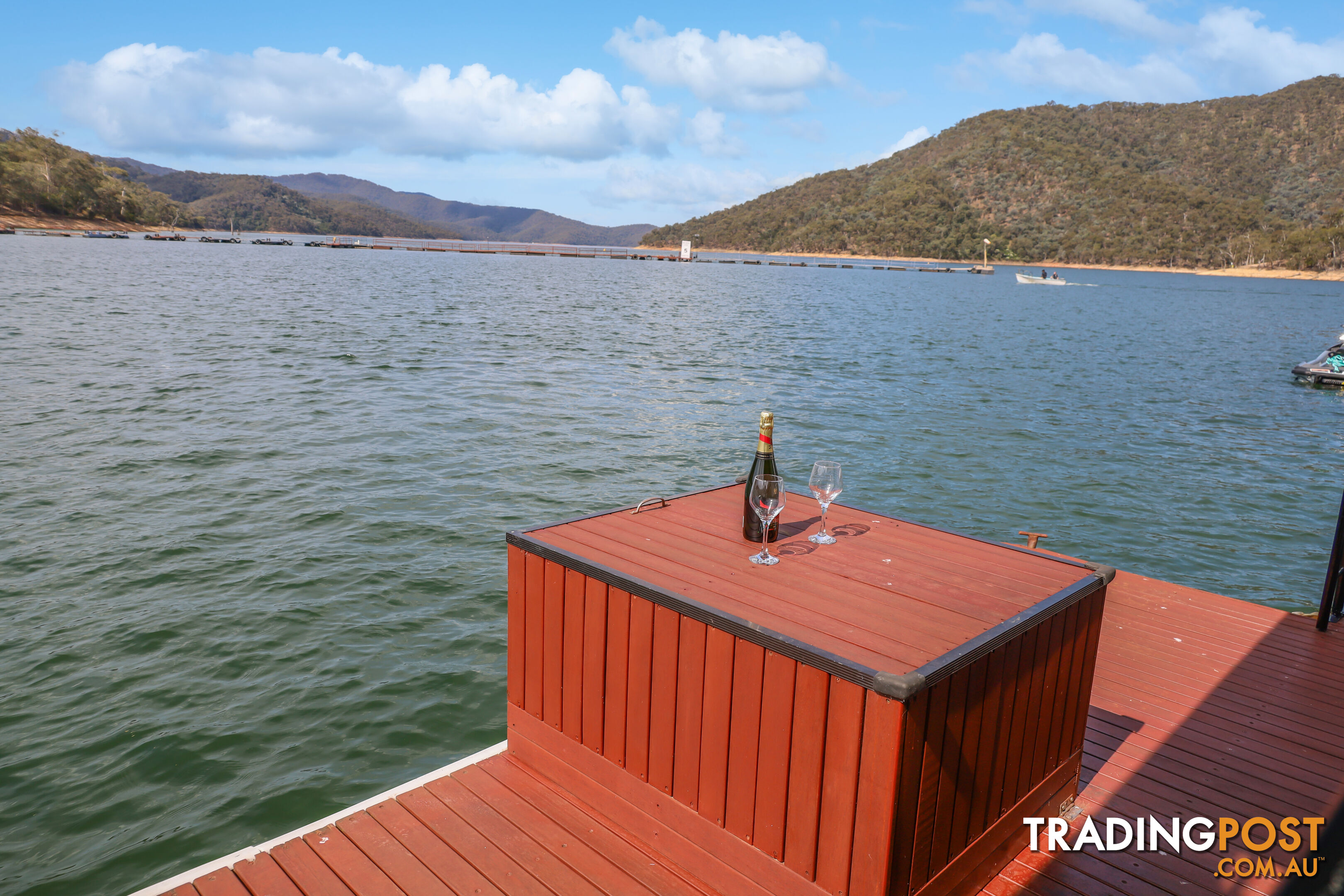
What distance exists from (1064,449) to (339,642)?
12.8m

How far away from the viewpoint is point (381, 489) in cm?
Answer: 1030

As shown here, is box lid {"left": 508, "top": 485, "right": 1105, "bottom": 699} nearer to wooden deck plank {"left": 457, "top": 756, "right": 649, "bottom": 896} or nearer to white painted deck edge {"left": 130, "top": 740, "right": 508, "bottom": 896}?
wooden deck plank {"left": 457, "top": 756, "right": 649, "bottom": 896}

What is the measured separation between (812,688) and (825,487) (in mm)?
1187

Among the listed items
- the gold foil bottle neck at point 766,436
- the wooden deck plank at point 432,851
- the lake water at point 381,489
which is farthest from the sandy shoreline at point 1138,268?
the wooden deck plank at point 432,851

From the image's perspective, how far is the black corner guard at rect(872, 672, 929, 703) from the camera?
2127 mm

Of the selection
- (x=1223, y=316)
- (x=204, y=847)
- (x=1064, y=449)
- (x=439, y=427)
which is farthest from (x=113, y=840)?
(x=1223, y=316)

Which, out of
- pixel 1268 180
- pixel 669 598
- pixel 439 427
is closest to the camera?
pixel 669 598

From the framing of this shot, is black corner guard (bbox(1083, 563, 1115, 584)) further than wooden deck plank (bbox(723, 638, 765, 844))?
Yes

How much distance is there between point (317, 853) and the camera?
305 centimetres

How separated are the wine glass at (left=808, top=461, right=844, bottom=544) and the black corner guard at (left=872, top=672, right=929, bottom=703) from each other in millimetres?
1240

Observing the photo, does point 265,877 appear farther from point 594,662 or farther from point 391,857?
point 594,662

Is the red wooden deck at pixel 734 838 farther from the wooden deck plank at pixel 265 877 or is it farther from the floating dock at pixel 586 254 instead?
the floating dock at pixel 586 254

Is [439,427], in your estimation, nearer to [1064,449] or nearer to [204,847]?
[204,847]

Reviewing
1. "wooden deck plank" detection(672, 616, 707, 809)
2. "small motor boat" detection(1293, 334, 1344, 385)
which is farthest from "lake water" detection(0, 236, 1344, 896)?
"wooden deck plank" detection(672, 616, 707, 809)
